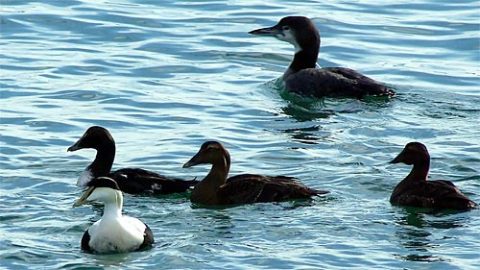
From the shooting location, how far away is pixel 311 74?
22.0 meters

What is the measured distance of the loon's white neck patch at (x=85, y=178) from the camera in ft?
56.5

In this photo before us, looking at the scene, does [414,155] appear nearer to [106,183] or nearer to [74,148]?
[106,183]

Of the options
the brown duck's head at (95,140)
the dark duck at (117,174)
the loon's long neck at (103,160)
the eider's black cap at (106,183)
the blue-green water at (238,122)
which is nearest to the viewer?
the blue-green water at (238,122)

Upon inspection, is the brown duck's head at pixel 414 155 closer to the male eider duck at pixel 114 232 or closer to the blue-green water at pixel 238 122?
the blue-green water at pixel 238 122

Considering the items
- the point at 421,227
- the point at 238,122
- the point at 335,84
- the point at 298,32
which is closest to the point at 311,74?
the point at 335,84

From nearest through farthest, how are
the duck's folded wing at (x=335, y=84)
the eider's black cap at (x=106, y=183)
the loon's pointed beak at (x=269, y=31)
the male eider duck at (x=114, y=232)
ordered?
1. the male eider duck at (x=114, y=232)
2. the eider's black cap at (x=106, y=183)
3. the duck's folded wing at (x=335, y=84)
4. the loon's pointed beak at (x=269, y=31)

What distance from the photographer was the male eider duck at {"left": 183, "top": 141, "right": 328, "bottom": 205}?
16438mm

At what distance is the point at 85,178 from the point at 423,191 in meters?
3.44

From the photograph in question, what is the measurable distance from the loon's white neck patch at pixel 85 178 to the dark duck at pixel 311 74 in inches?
193

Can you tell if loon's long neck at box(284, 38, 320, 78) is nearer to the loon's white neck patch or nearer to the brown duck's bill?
the brown duck's bill

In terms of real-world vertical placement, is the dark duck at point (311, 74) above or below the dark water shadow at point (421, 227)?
above

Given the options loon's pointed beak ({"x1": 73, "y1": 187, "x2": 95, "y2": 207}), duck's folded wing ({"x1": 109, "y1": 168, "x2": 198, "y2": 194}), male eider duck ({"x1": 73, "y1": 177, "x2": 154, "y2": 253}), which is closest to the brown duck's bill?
duck's folded wing ({"x1": 109, "y1": 168, "x2": 198, "y2": 194})

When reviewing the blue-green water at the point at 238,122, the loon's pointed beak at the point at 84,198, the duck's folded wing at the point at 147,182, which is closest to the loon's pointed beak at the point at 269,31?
the blue-green water at the point at 238,122

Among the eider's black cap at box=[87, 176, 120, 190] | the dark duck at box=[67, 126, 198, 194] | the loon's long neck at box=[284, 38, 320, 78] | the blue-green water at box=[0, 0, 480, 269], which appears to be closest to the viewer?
the blue-green water at box=[0, 0, 480, 269]
